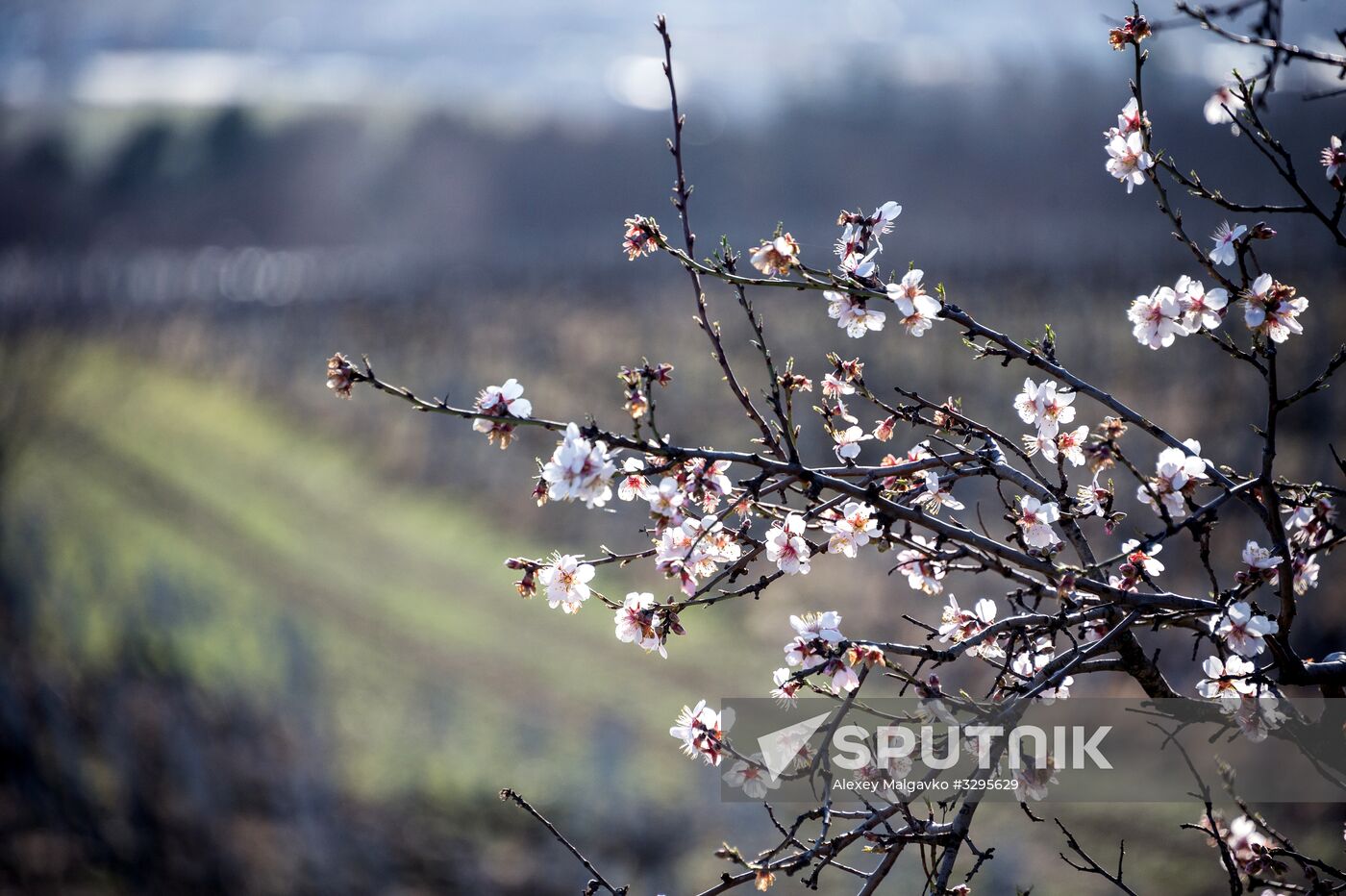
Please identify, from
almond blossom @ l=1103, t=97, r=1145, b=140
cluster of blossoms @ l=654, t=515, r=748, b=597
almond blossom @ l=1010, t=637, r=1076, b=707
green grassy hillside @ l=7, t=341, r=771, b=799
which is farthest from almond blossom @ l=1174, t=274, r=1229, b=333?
green grassy hillside @ l=7, t=341, r=771, b=799

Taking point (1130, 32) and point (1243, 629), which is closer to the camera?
point (1243, 629)

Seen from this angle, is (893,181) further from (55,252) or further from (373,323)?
(55,252)

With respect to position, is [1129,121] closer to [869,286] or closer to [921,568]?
[869,286]

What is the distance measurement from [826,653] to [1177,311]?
3.09ft

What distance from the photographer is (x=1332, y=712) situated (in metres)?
2.26

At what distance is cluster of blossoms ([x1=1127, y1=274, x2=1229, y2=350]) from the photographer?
7.04 ft

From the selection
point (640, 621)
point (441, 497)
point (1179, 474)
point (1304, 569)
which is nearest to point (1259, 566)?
point (1304, 569)

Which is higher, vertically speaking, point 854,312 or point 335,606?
point 335,606

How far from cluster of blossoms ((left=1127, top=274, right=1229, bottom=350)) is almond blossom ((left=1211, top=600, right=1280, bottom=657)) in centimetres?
51

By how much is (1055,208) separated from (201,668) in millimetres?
26010

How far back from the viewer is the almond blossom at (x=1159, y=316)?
7.09 feet

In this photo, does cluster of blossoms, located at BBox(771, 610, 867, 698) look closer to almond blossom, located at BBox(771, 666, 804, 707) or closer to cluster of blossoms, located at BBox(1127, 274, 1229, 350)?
almond blossom, located at BBox(771, 666, 804, 707)

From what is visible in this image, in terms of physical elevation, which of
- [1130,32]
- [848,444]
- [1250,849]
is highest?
[1130,32]

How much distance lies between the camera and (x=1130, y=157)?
2.30 meters
